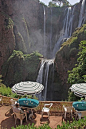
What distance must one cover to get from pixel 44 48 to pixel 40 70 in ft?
51.7

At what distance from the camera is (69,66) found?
753 inches

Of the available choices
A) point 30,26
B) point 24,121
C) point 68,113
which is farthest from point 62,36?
point 24,121

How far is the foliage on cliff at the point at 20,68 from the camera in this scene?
2280cm

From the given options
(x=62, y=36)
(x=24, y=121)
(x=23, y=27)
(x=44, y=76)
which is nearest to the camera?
(x=24, y=121)

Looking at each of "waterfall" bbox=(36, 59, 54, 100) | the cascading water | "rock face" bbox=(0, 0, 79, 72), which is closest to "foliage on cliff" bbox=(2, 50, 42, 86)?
"waterfall" bbox=(36, 59, 54, 100)

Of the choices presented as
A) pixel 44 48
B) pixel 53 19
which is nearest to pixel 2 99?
pixel 44 48

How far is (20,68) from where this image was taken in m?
23.5

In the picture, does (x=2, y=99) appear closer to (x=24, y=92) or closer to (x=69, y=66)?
(x=24, y=92)

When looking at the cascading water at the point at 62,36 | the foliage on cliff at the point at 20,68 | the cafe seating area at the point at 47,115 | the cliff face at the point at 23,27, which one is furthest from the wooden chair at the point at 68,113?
the cliff face at the point at 23,27

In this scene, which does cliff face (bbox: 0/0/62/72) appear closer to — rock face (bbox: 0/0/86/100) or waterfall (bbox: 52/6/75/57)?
rock face (bbox: 0/0/86/100)

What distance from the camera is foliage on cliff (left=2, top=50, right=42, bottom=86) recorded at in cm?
2280

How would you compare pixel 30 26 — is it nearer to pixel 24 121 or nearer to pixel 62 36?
pixel 62 36

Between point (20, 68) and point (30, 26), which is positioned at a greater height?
point (30, 26)

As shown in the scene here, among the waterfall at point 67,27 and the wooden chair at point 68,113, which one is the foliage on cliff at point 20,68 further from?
the wooden chair at point 68,113
